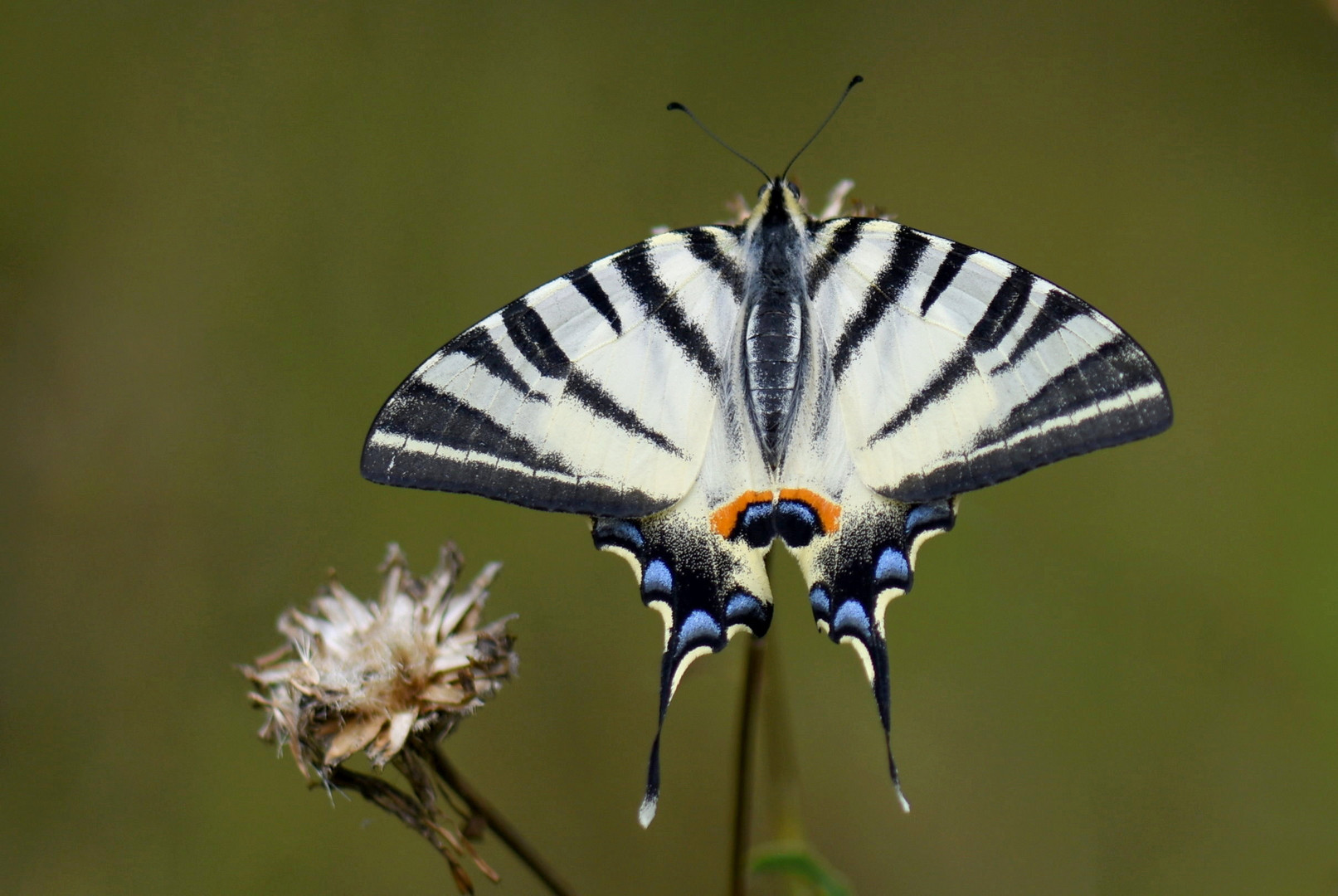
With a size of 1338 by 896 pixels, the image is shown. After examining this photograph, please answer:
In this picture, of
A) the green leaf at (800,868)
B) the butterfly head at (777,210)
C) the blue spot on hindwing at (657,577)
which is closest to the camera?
the green leaf at (800,868)

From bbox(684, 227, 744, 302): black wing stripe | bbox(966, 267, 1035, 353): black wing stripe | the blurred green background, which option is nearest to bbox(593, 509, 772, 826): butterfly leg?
bbox(684, 227, 744, 302): black wing stripe

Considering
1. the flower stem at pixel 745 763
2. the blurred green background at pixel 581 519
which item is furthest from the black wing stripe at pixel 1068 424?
the blurred green background at pixel 581 519

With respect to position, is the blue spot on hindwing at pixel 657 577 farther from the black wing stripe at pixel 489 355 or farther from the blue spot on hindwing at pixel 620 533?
the black wing stripe at pixel 489 355

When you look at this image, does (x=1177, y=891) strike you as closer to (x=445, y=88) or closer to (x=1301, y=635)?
(x=1301, y=635)

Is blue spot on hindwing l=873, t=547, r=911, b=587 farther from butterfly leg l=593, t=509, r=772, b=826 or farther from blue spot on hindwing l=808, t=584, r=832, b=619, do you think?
butterfly leg l=593, t=509, r=772, b=826

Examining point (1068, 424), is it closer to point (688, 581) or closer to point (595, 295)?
point (688, 581)

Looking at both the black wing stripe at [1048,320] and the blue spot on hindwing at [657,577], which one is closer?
the black wing stripe at [1048,320]

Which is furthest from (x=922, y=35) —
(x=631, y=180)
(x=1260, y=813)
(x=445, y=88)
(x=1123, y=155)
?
(x=1260, y=813)

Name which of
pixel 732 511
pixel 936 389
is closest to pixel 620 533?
pixel 732 511
